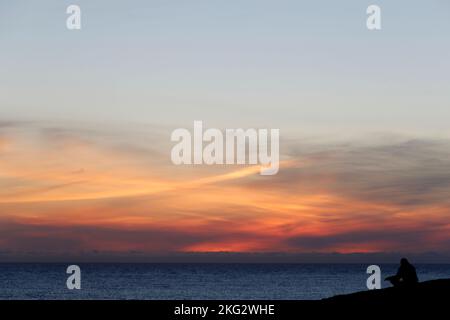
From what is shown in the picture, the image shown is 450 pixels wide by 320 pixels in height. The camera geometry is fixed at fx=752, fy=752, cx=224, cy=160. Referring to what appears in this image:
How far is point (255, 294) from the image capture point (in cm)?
12344

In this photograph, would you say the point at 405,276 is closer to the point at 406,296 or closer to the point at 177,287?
the point at 406,296

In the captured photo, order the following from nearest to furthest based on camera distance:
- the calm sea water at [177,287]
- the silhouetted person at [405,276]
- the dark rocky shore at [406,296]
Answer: the dark rocky shore at [406,296], the silhouetted person at [405,276], the calm sea water at [177,287]

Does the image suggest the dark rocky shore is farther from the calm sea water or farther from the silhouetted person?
the calm sea water

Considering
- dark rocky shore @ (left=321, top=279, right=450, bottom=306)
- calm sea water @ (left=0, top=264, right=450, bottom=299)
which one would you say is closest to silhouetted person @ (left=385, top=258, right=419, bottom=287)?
dark rocky shore @ (left=321, top=279, right=450, bottom=306)

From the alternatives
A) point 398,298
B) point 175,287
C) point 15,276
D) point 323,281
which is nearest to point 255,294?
point 175,287

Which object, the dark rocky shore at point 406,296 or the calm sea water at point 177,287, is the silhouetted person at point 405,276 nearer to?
the dark rocky shore at point 406,296

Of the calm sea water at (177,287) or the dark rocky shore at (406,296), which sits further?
the calm sea water at (177,287)

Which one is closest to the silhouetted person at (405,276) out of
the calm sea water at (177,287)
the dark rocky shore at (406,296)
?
the dark rocky shore at (406,296)

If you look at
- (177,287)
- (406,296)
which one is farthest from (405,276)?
(177,287)

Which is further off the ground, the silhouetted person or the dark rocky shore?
the silhouetted person

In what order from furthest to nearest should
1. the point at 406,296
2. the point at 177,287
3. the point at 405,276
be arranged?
the point at 177,287 < the point at 405,276 < the point at 406,296

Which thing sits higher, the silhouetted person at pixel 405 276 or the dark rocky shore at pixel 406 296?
the silhouetted person at pixel 405 276
